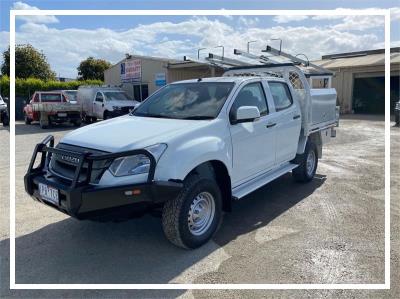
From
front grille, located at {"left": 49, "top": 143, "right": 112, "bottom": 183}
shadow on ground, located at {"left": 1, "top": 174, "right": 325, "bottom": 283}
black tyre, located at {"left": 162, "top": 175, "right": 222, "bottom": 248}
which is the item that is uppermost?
front grille, located at {"left": 49, "top": 143, "right": 112, "bottom": 183}

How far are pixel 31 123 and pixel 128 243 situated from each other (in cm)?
1791

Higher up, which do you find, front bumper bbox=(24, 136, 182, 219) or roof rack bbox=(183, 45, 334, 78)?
roof rack bbox=(183, 45, 334, 78)

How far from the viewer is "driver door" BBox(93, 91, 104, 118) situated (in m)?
18.0

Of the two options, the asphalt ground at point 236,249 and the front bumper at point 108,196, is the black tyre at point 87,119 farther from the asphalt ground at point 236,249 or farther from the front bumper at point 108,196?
the front bumper at point 108,196

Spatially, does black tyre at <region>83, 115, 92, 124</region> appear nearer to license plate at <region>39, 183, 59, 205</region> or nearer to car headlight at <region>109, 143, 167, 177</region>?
license plate at <region>39, 183, 59, 205</region>

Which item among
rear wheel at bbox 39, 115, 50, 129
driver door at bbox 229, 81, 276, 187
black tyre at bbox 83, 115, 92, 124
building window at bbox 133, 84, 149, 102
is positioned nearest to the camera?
driver door at bbox 229, 81, 276, 187

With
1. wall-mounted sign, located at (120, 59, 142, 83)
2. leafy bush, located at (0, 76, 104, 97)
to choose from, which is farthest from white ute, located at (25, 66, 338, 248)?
leafy bush, located at (0, 76, 104, 97)

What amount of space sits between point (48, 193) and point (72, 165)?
35cm

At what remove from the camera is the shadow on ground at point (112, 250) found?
3.42 metres

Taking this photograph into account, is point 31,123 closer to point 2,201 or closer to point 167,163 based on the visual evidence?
point 2,201

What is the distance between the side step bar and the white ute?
0.01m

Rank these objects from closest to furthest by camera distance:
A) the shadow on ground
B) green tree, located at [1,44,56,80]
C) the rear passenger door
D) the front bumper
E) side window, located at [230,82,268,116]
Result: the front bumper, the shadow on ground, side window, located at [230,82,268,116], the rear passenger door, green tree, located at [1,44,56,80]

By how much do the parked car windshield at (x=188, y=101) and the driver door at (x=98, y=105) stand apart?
44.0 feet

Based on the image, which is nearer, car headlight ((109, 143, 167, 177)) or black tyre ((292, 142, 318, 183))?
car headlight ((109, 143, 167, 177))
